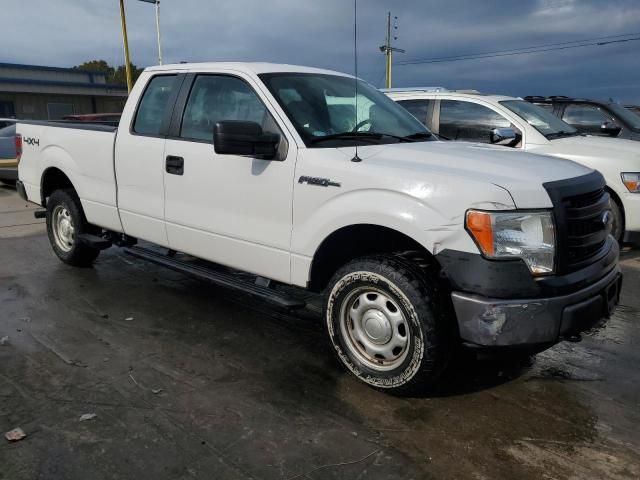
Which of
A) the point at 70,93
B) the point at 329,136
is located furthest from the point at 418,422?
the point at 70,93

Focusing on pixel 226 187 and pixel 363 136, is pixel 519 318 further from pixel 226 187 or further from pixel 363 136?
pixel 226 187

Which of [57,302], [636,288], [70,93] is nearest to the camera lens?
[57,302]

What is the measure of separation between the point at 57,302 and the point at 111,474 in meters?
2.76

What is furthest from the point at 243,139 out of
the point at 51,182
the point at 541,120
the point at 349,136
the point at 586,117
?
the point at 586,117

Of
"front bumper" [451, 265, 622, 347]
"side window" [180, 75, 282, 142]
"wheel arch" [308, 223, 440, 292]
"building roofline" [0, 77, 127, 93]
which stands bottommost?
"front bumper" [451, 265, 622, 347]

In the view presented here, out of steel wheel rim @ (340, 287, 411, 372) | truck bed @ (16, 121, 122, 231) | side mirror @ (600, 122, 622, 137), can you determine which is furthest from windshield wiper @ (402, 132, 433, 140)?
side mirror @ (600, 122, 622, 137)

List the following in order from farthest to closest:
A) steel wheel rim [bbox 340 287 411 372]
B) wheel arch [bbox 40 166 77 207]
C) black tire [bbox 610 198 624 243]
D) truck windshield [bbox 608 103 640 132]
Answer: truck windshield [bbox 608 103 640 132], black tire [bbox 610 198 624 243], wheel arch [bbox 40 166 77 207], steel wheel rim [bbox 340 287 411 372]

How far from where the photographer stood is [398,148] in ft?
11.9

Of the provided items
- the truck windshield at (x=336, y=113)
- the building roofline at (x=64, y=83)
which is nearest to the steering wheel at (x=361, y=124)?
the truck windshield at (x=336, y=113)

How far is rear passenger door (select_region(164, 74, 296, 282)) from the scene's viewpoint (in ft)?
12.1

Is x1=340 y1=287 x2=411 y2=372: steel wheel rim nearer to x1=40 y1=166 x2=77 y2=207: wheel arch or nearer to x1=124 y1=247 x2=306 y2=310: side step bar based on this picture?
x1=124 y1=247 x2=306 y2=310: side step bar

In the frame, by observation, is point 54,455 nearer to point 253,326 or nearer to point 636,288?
point 253,326

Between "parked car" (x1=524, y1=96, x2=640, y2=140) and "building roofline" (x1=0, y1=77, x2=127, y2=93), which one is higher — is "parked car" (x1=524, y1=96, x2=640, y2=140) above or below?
below

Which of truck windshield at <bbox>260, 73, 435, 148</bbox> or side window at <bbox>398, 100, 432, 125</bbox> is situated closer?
truck windshield at <bbox>260, 73, 435, 148</bbox>
